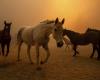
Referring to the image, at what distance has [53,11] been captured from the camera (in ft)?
38.9

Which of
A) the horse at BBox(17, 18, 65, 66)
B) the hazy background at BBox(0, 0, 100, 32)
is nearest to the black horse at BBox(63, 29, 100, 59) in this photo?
the horse at BBox(17, 18, 65, 66)

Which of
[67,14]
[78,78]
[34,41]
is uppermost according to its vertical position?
[67,14]

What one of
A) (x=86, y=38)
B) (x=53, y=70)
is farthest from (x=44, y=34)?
(x=86, y=38)

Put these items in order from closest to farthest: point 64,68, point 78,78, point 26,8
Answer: point 78,78
point 64,68
point 26,8

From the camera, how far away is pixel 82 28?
11859 millimetres

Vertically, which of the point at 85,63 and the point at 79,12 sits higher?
the point at 79,12

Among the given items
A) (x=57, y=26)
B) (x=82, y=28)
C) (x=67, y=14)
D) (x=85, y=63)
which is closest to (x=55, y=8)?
(x=67, y=14)

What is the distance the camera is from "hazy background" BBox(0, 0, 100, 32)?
11.4 meters

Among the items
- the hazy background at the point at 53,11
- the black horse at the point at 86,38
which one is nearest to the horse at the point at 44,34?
the black horse at the point at 86,38

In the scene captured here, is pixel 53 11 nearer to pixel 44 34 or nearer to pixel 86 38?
pixel 86 38

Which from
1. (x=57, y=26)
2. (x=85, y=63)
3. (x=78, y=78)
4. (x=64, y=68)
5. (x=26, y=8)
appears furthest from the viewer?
(x=26, y=8)

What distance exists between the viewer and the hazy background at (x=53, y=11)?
11.4 metres

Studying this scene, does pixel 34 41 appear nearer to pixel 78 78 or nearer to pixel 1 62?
pixel 1 62

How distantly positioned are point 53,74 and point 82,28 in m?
6.78
